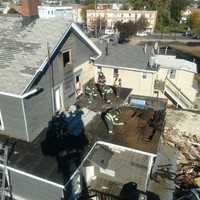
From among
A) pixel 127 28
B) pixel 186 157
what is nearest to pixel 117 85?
pixel 186 157

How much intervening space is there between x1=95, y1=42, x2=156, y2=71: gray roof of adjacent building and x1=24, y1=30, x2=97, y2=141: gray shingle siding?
752 cm

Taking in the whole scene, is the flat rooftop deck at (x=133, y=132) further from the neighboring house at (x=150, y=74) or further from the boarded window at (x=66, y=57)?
the neighboring house at (x=150, y=74)

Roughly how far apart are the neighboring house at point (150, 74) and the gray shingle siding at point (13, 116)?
15.1 meters

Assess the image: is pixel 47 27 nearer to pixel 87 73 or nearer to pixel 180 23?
pixel 87 73

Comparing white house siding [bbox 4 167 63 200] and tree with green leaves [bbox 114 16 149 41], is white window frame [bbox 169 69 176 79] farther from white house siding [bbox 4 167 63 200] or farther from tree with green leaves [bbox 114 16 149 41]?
tree with green leaves [bbox 114 16 149 41]

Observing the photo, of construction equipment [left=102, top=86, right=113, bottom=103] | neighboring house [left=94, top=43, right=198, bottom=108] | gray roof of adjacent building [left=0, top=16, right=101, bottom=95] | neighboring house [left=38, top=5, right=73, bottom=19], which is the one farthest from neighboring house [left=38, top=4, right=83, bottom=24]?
gray roof of adjacent building [left=0, top=16, right=101, bottom=95]

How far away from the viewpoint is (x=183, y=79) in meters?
27.2

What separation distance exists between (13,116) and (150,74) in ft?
52.9

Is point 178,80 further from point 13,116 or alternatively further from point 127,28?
point 127,28

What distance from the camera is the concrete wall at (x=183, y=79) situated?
27036 mm

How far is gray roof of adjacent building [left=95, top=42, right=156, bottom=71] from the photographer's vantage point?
2680cm

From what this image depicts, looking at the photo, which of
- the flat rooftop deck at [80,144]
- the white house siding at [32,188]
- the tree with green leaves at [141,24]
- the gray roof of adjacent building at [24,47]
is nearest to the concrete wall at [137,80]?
the flat rooftop deck at [80,144]

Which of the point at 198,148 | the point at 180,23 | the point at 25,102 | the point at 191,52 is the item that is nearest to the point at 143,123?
the point at 198,148

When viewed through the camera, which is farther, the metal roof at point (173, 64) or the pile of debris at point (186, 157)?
the metal roof at point (173, 64)
